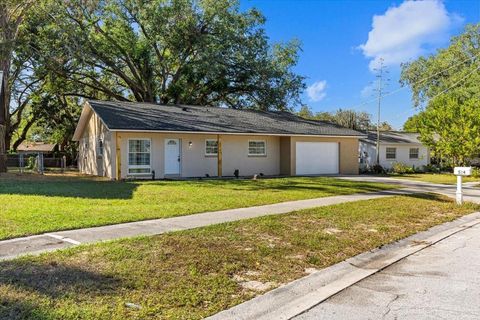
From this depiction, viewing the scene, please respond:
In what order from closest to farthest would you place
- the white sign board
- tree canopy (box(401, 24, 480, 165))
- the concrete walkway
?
the concrete walkway → the white sign board → tree canopy (box(401, 24, 480, 165))

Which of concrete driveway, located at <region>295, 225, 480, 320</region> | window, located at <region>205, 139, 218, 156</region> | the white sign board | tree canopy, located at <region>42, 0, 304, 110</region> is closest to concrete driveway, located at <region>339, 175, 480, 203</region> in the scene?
the white sign board

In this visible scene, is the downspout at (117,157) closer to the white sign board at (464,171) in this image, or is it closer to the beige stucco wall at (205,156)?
the beige stucco wall at (205,156)

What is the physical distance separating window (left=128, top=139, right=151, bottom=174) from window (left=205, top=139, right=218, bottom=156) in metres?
3.26

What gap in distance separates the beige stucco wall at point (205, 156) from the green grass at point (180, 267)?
1257 cm

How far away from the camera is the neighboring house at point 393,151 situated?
3291cm

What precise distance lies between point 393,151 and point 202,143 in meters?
18.4

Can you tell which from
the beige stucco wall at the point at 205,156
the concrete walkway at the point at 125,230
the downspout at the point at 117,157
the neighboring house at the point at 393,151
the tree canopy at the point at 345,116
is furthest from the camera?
the tree canopy at the point at 345,116

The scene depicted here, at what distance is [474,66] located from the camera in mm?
41438

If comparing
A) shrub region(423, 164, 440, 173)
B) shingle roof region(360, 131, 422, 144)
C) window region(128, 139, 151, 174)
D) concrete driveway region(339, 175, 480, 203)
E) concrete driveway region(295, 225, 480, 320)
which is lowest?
concrete driveway region(295, 225, 480, 320)

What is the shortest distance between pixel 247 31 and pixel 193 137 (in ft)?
50.1

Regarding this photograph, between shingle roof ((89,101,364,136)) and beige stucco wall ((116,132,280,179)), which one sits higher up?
shingle roof ((89,101,364,136))

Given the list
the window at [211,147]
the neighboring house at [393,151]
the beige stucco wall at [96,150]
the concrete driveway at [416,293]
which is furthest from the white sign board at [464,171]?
the neighboring house at [393,151]

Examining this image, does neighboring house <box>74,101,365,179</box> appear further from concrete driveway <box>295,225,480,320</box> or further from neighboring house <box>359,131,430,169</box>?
concrete driveway <box>295,225,480,320</box>

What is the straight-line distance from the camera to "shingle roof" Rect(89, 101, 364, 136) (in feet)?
66.2
